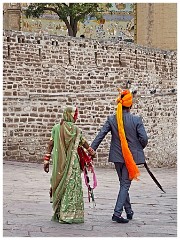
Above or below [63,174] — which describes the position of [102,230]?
below

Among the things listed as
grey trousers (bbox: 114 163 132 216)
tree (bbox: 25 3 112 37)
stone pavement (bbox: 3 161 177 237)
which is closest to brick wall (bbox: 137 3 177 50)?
tree (bbox: 25 3 112 37)

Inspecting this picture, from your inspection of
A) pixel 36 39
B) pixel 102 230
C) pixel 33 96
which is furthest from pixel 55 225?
pixel 36 39

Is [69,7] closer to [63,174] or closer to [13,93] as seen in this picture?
[13,93]

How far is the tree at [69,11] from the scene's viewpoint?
25.8 m

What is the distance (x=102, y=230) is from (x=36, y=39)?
10.6 m

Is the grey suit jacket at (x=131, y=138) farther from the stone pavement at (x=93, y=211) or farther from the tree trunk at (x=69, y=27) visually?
the tree trunk at (x=69, y=27)

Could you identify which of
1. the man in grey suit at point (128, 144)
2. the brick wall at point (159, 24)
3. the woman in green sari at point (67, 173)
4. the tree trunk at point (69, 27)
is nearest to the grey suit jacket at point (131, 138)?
the man in grey suit at point (128, 144)

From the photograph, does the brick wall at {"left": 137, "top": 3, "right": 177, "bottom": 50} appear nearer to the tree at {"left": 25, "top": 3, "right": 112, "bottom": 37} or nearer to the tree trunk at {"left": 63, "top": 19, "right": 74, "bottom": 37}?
the tree at {"left": 25, "top": 3, "right": 112, "bottom": 37}

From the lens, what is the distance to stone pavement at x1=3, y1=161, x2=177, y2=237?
7191 millimetres

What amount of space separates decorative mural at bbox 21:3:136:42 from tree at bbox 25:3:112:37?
0.54 metres

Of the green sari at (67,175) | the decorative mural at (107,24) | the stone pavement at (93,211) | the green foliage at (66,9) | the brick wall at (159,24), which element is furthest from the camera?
the decorative mural at (107,24)

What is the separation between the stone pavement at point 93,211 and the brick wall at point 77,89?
2.88 meters

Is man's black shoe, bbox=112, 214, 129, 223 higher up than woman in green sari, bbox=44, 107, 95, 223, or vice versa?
woman in green sari, bbox=44, 107, 95, 223

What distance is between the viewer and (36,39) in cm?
1723
